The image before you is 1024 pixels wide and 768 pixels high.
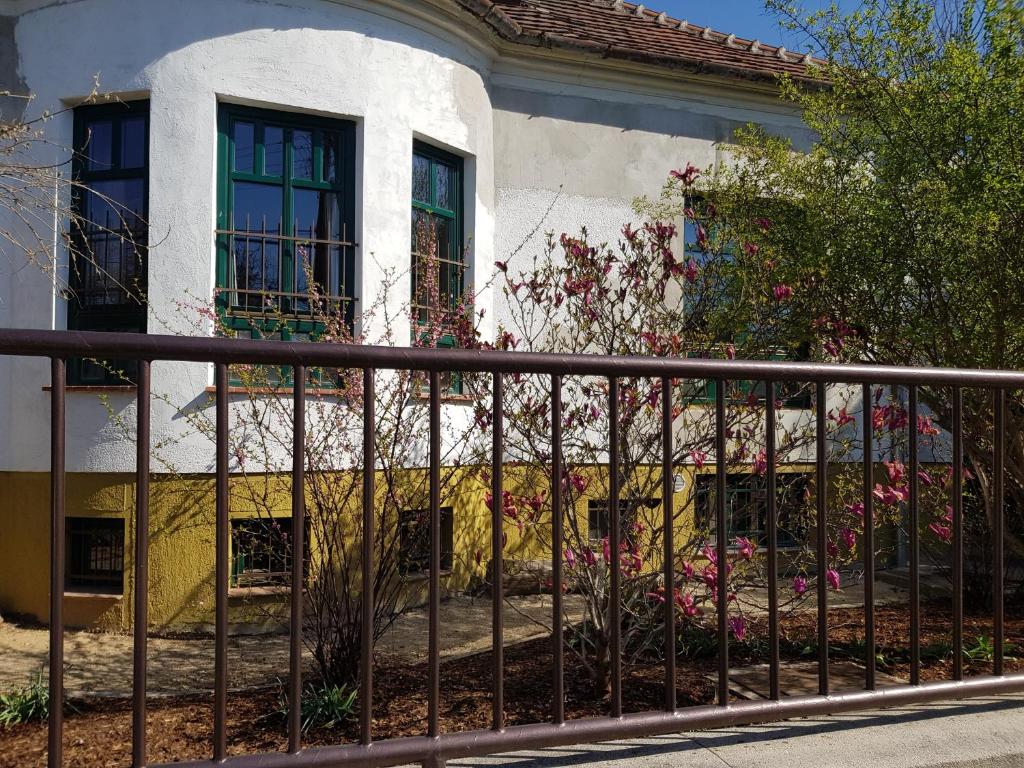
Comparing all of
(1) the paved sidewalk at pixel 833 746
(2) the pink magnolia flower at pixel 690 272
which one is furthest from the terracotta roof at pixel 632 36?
(1) the paved sidewalk at pixel 833 746

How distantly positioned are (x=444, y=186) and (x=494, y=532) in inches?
226

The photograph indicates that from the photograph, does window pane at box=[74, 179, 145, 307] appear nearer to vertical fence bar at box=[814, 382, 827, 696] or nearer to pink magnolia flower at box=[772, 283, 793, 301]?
pink magnolia flower at box=[772, 283, 793, 301]

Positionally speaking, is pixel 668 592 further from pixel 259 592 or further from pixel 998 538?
pixel 259 592

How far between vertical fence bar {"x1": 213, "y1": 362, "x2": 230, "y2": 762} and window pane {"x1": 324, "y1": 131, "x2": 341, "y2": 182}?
490 centimetres

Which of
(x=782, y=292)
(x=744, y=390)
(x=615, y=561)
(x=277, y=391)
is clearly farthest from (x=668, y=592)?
(x=277, y=391)

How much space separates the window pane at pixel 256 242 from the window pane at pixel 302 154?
8.8 inches

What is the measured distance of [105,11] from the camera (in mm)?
6492

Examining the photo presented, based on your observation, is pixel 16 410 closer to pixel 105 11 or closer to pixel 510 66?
pixel 105 11

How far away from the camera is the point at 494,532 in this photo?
2.57 meters

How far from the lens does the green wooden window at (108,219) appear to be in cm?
661

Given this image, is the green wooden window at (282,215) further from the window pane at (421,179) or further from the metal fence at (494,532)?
the metal fence at (494,532)

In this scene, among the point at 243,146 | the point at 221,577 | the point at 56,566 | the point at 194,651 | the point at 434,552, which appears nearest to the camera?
the point at 56,566

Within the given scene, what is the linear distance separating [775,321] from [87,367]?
4888 millimetres

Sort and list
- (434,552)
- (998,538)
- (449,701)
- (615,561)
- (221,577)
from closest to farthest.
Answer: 1. (221,577)
2. (434,552)
3. (615,561)
4. (998,538)
5. (449,701)
